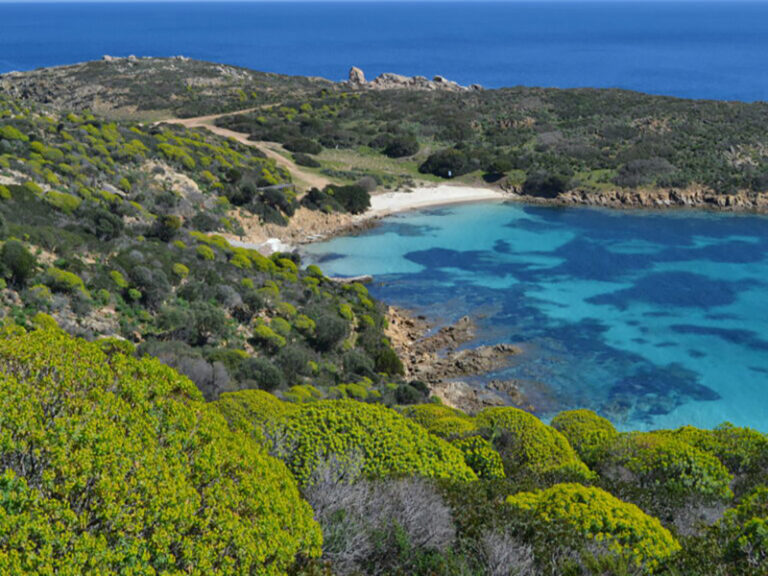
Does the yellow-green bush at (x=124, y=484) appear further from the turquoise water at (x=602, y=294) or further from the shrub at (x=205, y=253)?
the shrub at (x=205, y=253)

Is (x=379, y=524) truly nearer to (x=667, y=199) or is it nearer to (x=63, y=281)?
(x=63, y=281)

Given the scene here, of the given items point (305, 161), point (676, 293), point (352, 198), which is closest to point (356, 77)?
point (305, 161)

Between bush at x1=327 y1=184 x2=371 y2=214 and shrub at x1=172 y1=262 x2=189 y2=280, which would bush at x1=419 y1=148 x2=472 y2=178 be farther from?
shrub at x1=172 y1=262 x2=189 y2=280

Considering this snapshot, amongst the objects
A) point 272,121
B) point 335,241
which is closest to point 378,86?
point 272,121

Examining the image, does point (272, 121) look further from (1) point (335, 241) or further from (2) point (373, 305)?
(2) point (373, 305)

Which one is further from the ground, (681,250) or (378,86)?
(378,86)

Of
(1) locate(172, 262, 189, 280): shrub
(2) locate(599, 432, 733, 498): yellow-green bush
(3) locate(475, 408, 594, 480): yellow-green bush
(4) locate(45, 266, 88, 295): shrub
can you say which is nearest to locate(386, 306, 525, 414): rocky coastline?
(3) locate(475, 408, 594, 480): yellow-green bush
